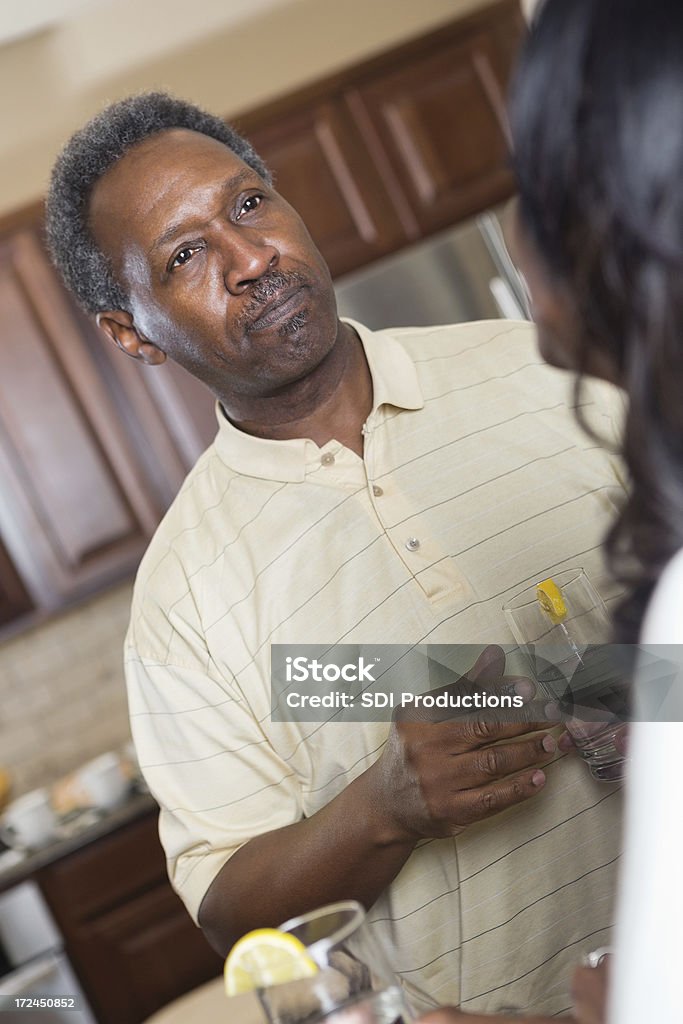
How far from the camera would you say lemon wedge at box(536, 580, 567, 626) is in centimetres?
104

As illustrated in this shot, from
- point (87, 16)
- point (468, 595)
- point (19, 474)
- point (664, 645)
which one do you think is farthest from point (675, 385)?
point (87, 16)

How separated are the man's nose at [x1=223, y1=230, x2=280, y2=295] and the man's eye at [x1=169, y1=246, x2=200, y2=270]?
43 millimetres

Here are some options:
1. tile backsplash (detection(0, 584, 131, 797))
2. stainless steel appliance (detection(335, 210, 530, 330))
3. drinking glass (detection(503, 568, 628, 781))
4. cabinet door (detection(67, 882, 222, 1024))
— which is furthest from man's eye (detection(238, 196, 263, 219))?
tile backsplash (detection(0, 584, 131, 797))

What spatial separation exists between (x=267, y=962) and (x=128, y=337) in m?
1.01

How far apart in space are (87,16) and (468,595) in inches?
105

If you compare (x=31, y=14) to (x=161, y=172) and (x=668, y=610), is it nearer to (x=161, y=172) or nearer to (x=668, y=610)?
(x=161, y=172)

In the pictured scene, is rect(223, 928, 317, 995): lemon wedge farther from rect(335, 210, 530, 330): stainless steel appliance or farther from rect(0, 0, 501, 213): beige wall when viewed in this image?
rect(0, 0, 501, 213): beige wall

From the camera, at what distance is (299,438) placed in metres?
1.40

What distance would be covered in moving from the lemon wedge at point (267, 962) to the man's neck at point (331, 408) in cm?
75

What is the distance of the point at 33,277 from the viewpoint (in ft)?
10.7

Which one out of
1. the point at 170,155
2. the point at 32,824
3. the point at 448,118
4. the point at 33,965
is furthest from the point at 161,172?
the point at 448,118

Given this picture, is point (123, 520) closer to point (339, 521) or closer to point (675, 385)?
point (339, 521)

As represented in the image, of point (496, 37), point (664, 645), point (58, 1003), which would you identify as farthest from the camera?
point (496, 37)

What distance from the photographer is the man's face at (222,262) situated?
1.32m
